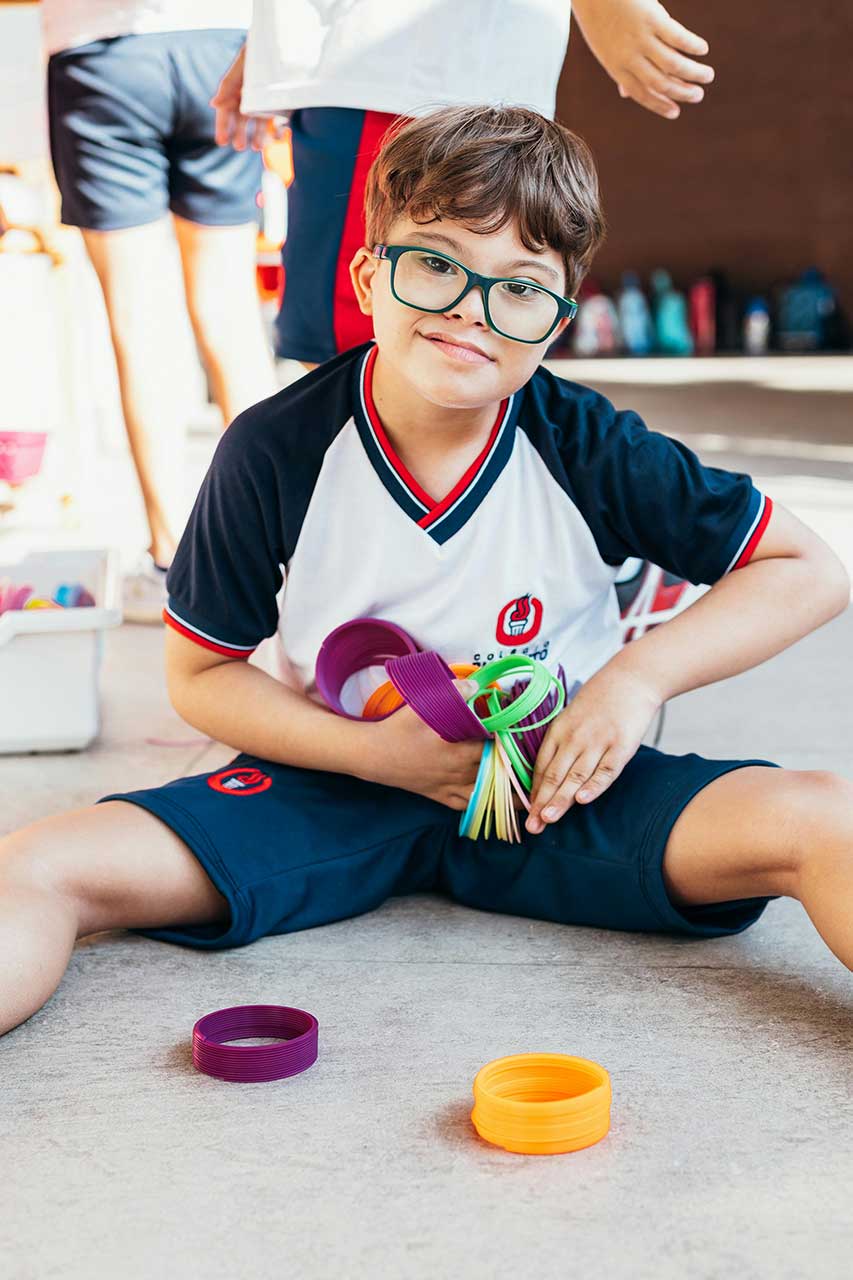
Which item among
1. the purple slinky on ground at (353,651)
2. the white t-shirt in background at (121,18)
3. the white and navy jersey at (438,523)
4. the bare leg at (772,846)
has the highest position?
the white t-shirt in background at (121,18)

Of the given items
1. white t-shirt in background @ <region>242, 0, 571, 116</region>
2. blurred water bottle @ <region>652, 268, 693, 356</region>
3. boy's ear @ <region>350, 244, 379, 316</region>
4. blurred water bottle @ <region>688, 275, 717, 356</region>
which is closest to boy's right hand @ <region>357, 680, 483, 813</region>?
boy's ear @ <region>350, 244, 379, 316</region>

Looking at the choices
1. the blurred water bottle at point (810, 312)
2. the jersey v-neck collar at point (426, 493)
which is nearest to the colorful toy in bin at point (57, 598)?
the jersey v-neck collar at point (426, 493)

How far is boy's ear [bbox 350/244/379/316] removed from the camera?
1309mm

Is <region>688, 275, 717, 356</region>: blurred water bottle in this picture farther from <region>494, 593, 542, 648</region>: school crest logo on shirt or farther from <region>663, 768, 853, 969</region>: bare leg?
<region>663, 768, 853, 969</region>: bare leg

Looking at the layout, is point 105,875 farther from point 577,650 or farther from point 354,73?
point 354,73

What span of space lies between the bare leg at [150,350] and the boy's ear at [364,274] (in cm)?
106

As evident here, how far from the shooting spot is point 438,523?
4.41 ft

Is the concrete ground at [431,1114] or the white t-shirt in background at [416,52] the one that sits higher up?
the white t-shirt in background at [416,52]

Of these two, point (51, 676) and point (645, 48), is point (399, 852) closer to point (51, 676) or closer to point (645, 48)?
point (51, 676)

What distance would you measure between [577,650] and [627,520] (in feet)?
0.51

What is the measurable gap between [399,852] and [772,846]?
0.35 m

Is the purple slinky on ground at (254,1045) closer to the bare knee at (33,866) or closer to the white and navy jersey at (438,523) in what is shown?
the bare knee at (33,866)

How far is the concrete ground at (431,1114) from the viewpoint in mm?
827

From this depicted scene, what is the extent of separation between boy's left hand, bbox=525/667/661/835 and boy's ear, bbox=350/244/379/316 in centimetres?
40
